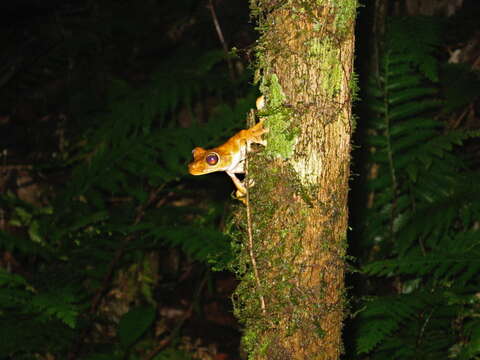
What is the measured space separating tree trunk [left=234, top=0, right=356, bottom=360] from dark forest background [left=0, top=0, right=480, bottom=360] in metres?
0.77

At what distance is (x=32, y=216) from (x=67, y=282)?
1.32 m

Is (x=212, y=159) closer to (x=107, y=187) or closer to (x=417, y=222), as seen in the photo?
(x=417, y=222)

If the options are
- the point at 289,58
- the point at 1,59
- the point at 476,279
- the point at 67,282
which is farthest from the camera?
the point at 1,59

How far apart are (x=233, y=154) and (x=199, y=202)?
3.27 metres

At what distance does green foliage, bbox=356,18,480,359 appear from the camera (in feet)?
8.49

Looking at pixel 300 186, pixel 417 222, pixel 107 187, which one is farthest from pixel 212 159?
pixel 107 187

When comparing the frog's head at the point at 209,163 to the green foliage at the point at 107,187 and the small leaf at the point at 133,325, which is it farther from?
the small leaf at the point at 133,325

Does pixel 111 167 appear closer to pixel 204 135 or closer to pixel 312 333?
pixel 204 135

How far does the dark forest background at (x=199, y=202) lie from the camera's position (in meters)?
2.84

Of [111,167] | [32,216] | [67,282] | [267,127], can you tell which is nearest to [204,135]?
[111,167]

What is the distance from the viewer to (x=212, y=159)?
1.81 metres

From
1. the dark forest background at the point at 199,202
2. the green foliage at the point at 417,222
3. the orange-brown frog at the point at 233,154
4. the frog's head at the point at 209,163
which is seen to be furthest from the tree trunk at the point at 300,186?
the green foliage at the point at 417,222

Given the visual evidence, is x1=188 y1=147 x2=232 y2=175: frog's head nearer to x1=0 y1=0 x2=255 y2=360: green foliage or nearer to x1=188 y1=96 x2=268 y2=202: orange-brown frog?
x1=188 y1=96 x2=268 y2=202: orange-brown frog

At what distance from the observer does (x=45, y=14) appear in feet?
20.2
